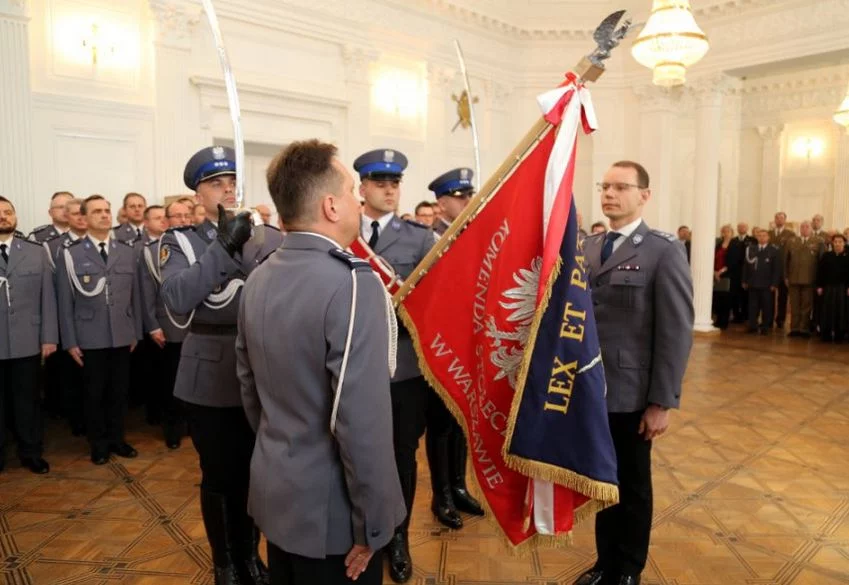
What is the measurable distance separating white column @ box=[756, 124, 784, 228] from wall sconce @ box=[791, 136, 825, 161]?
337 millimetres

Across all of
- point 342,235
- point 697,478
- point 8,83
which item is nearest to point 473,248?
point 342,235

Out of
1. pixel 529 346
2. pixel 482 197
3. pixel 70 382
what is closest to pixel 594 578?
pixel 529 346

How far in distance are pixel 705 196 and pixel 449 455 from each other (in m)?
7.92

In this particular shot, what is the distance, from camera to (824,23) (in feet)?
27.1

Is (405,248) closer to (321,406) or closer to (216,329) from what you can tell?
(216,329)

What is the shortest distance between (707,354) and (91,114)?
25.2 ft

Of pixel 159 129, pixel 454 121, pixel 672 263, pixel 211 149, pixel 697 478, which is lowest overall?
pixel 697 478

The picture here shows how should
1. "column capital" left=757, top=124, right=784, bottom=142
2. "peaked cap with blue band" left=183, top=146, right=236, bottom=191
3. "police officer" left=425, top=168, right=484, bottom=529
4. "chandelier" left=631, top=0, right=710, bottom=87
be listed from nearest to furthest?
1. "peaked cap with blue band" left=183, top=146, right=236, bottom=191
2. "police officer" left=425, top=168, right=484, bottom=529
3. "chandelier" left=631, top=0, right=710, bottom=87
4. "column capital" left=757, top=124, right=784, bottom=142

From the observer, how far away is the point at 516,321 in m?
2.01

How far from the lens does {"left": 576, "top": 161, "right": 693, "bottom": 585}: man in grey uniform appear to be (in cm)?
233

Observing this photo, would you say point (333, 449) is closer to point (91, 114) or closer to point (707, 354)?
point (91, 114)

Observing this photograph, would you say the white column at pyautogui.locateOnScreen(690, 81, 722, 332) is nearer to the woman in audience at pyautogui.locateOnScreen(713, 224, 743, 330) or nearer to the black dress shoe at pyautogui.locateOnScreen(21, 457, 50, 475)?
the woman in audience at pyautogui.locateOnScreen(713, 224, 743, 330)

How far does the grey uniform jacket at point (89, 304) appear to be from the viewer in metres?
4.14

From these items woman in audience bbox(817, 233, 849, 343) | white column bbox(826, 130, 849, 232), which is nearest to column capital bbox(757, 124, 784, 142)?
white column bbox(826, 130, 849, 232)
